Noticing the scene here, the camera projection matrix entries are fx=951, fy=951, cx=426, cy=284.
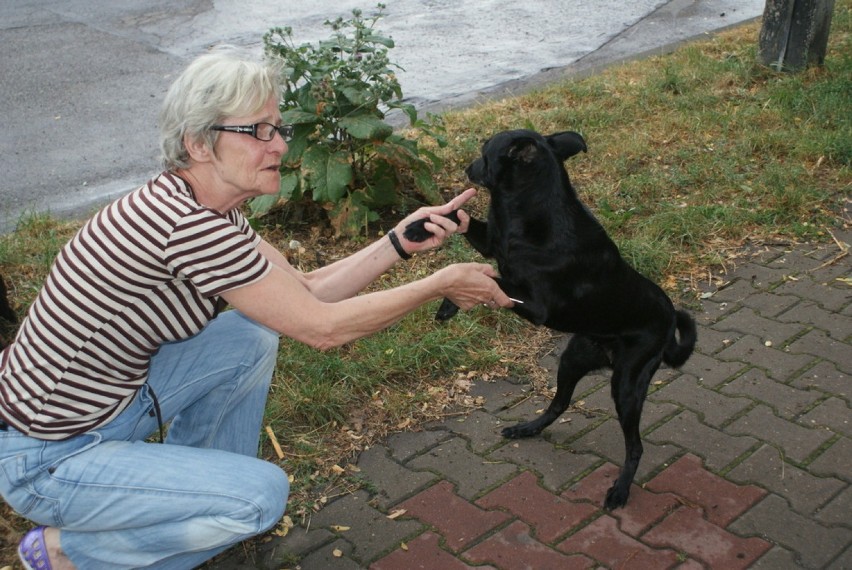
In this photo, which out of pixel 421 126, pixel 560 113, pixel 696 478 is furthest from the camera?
pixel 560 113

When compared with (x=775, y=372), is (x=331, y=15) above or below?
above

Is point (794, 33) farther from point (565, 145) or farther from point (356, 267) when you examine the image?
point (356, 267)

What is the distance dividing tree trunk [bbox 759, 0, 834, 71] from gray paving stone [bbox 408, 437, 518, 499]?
210 inches

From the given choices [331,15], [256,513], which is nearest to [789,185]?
[256,513]

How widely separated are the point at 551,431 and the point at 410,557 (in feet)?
3.15

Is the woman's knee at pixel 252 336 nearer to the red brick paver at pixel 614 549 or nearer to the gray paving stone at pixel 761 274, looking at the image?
the red brick paver at pixel 614 549

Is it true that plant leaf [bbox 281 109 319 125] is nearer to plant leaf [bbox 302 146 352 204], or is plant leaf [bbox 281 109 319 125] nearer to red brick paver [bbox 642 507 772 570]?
plant leaf [bbox 302 146 352 204]

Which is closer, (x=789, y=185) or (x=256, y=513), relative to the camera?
(x=256, y=513)

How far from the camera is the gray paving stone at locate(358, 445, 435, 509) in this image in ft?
11.6

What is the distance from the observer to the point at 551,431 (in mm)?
→ 3904

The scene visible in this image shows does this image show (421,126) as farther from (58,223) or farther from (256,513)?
(256,513)

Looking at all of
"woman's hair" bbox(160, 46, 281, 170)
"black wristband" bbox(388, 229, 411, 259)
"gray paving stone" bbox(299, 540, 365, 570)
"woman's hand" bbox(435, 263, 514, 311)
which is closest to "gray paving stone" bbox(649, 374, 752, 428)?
"woman's hand" bbox(435, 263, 514, 311)

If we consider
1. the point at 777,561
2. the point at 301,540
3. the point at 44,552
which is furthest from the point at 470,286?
the point at 44,552

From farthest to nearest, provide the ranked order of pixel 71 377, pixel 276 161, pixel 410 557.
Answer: pixel 410 557 → pixel 276 161 → pixel 71 377
